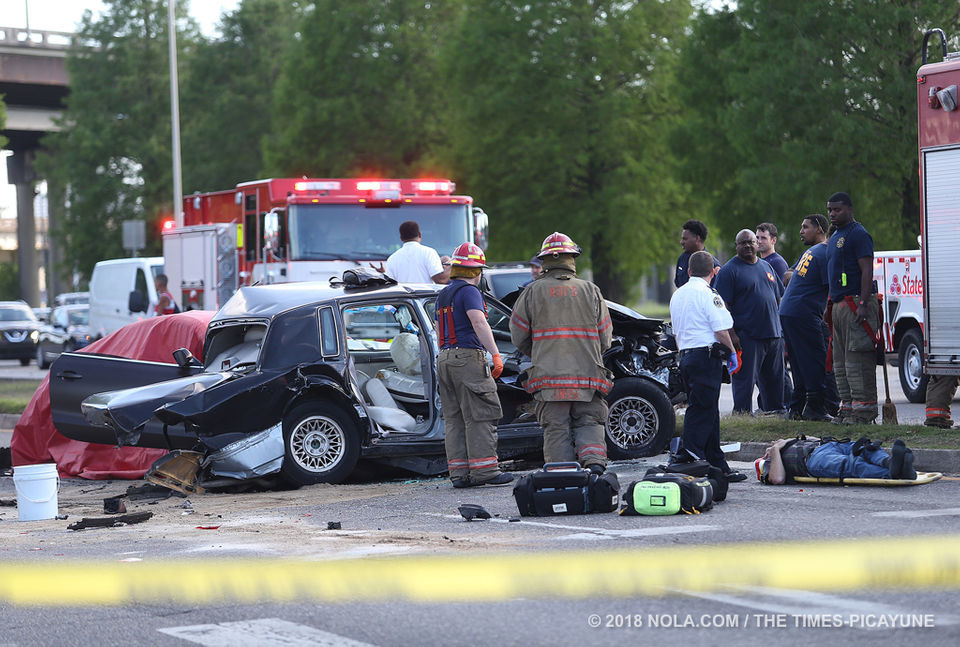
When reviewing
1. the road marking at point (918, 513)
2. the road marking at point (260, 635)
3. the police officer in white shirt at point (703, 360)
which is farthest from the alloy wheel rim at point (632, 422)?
the road marking at point (260, 635)

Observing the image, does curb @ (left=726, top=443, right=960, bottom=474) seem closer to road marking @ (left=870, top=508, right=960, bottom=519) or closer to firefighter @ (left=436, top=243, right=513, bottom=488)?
road marking @ (left=870, top=508, right=960, bottom=519)

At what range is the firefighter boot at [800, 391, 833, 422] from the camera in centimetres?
1344

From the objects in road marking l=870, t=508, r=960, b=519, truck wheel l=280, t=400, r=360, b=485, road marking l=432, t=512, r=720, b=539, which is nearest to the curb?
road marking l=870, t=508, r=960, b=519

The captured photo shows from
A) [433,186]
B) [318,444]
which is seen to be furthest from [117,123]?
[318,444]

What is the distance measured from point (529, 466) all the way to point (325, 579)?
5.28 meters

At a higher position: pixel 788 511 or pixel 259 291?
pixel 259 291

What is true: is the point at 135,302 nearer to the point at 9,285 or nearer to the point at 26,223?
the point at 26,223

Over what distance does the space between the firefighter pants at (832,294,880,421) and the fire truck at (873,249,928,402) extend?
4373 mm

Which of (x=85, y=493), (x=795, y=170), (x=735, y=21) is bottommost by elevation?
(x=85, y=493)

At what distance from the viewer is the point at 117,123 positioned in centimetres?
5966

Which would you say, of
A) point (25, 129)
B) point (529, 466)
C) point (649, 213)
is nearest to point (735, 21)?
point (649, 213)

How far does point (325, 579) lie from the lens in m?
7.17

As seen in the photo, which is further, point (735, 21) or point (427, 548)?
point (735, 21)

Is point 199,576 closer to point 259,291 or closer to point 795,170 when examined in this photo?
point 259,291
